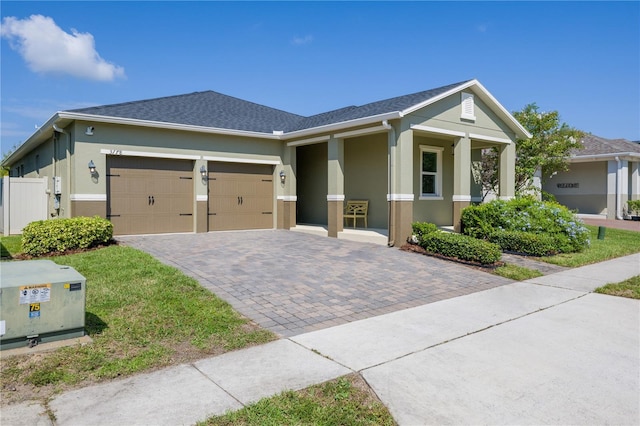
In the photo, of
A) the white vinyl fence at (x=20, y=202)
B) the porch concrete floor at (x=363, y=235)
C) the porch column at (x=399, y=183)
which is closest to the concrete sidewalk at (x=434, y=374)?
the porch column at (x=399, y=183)

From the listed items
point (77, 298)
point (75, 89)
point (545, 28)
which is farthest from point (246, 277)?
point (75, 89)

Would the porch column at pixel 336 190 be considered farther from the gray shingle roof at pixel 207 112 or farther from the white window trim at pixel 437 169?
the white window trim at pixel 437 169

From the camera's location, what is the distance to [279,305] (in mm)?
6051

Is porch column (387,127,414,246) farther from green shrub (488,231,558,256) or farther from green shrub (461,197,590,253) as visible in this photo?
green shrub (488,231,558,256)

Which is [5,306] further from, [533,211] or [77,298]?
[533,211]

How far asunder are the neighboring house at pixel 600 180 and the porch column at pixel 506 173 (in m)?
10.5

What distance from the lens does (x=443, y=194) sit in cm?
1511

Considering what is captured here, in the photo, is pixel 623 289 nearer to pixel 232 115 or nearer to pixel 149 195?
pixel 149 195

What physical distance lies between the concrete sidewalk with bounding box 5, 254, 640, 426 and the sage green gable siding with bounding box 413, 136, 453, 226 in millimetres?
8398

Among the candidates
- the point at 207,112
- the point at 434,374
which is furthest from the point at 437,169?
the point at 434,374

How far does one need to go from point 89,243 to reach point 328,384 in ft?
26.7

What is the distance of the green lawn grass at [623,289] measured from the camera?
707 cm

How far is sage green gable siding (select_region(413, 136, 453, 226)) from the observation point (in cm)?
1416

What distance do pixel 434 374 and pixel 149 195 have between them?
35.6ft
